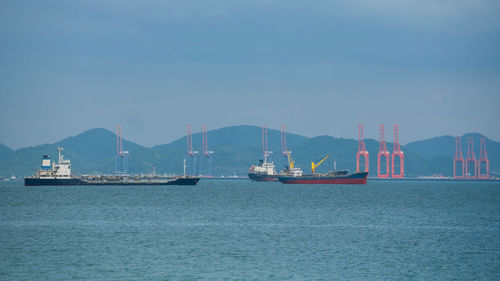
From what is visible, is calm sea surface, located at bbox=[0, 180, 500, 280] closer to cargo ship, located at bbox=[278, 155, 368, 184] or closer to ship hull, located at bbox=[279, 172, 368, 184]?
ship hull, located at bbox=[279, 172, 368, 184]

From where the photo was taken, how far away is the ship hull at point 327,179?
175 meters

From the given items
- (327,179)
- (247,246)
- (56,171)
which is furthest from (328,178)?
(247,246)

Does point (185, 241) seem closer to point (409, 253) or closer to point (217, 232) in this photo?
point (217, 232)

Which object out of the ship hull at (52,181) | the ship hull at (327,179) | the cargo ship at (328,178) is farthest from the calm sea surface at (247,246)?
the cargo ship at (328,178)

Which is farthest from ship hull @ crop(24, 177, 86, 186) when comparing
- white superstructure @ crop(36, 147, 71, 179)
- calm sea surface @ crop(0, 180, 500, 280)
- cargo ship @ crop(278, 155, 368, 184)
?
calm sea surface @ crop(0, 180, 500, 280)

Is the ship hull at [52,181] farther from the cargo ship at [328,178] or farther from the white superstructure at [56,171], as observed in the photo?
the cargo ship at [328,178]

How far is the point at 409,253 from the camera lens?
4147 cm

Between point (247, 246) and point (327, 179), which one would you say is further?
point (327, 179)

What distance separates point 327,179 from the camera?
174 m

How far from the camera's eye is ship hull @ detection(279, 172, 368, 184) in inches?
6881

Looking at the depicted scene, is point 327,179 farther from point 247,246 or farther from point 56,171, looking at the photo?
point 247,246

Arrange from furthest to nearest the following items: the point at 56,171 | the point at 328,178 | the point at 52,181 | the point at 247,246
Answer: the point at 328,178 < the point at 56,171 < the point at 52,181 < the point at 247,246

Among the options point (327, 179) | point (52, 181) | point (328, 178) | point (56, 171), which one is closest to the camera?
point (52, 181)

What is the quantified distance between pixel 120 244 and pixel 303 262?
13.5 m
